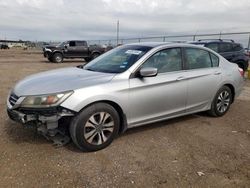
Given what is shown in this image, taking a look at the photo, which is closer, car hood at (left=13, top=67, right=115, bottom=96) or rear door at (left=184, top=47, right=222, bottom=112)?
car hood at (left=13, top=67, right=115, bottom=96)

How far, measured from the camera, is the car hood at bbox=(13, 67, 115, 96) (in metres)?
3.96

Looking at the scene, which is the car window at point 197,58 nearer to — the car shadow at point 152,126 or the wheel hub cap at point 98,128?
the car shadow at point 152,126

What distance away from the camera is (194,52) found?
543 cm

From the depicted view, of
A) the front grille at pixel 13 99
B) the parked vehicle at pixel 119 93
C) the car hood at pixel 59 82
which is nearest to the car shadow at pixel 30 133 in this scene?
the parked vehicle at pixel 119 93

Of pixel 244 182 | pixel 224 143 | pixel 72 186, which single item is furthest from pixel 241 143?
pixel 72 186

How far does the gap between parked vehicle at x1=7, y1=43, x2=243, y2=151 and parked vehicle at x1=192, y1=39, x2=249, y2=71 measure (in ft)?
21.5

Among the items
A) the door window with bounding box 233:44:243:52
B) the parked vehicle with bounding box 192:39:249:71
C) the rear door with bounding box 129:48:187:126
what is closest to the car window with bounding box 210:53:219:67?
the rear door with bounding box 129:48:187:126

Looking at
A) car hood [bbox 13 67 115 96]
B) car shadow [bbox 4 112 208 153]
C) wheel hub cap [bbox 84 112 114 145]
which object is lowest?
car shadow [bbox 4 112 208 153]

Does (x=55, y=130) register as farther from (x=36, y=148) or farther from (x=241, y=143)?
(x=241, y=143)

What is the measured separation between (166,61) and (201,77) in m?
0.84

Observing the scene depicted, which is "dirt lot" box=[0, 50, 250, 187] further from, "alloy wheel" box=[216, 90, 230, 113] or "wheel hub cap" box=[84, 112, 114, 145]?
"alloy wheel" box=[216, 90, 230, 113]

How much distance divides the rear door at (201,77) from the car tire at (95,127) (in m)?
1.65

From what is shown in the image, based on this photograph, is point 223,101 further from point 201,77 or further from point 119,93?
point 119,93

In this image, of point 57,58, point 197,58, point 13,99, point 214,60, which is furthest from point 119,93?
point 57,58
